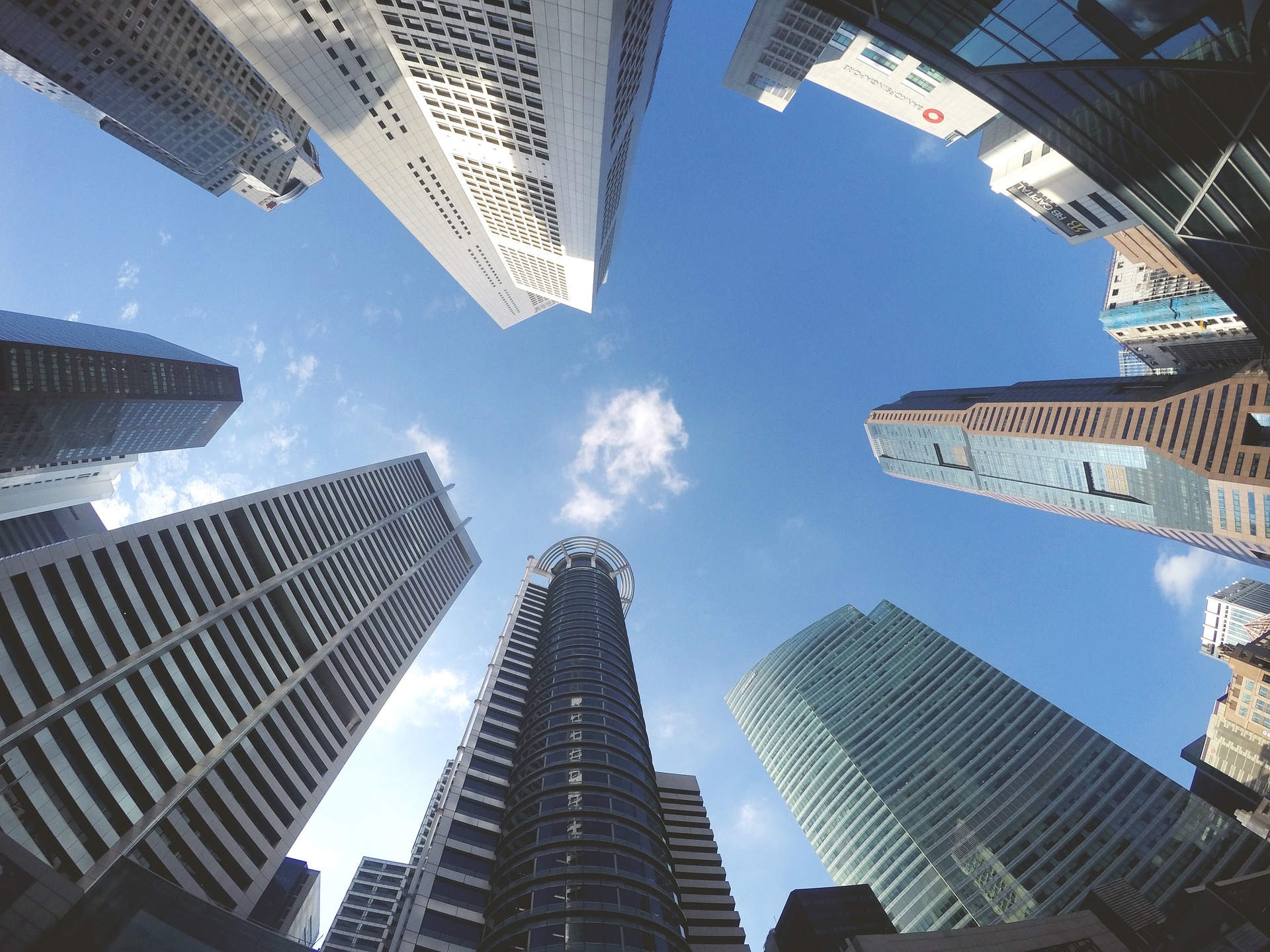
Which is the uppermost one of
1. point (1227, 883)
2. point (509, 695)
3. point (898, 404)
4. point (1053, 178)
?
point (898, 404)

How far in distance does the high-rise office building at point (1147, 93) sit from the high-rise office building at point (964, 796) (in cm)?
9076

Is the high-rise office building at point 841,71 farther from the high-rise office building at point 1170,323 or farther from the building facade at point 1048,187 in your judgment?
the high-rise office building at point 1170,323

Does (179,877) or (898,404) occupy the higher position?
(898,404)

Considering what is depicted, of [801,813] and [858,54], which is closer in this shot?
[858,54]

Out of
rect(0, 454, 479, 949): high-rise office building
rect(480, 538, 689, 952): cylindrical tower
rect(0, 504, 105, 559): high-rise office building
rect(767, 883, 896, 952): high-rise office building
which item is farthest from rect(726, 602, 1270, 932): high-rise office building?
rect(0, 504, 105, 559): high-rise office building

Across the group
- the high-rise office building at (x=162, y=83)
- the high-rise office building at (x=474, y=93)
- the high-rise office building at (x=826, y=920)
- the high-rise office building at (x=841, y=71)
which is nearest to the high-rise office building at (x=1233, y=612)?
the high-rise office building at (x=841, y=71)

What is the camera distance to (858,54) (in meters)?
92.2

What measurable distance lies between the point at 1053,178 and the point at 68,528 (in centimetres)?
24393

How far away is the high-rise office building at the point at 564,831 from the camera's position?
112ft

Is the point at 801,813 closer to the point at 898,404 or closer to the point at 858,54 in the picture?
the point at 898,404

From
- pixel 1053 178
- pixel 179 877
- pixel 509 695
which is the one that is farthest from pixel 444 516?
pixel 1053 178

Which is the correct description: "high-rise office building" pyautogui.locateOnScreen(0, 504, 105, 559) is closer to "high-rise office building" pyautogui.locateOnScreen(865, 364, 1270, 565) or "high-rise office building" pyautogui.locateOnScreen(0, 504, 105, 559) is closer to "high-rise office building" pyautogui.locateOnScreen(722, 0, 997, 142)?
"high-rise office building" pyautogui.locateOnScreen(722, 0, 997, 142)

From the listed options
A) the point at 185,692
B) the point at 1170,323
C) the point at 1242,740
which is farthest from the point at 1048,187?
the point at 185,692

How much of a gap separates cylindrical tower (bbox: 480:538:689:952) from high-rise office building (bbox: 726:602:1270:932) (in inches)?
2546
